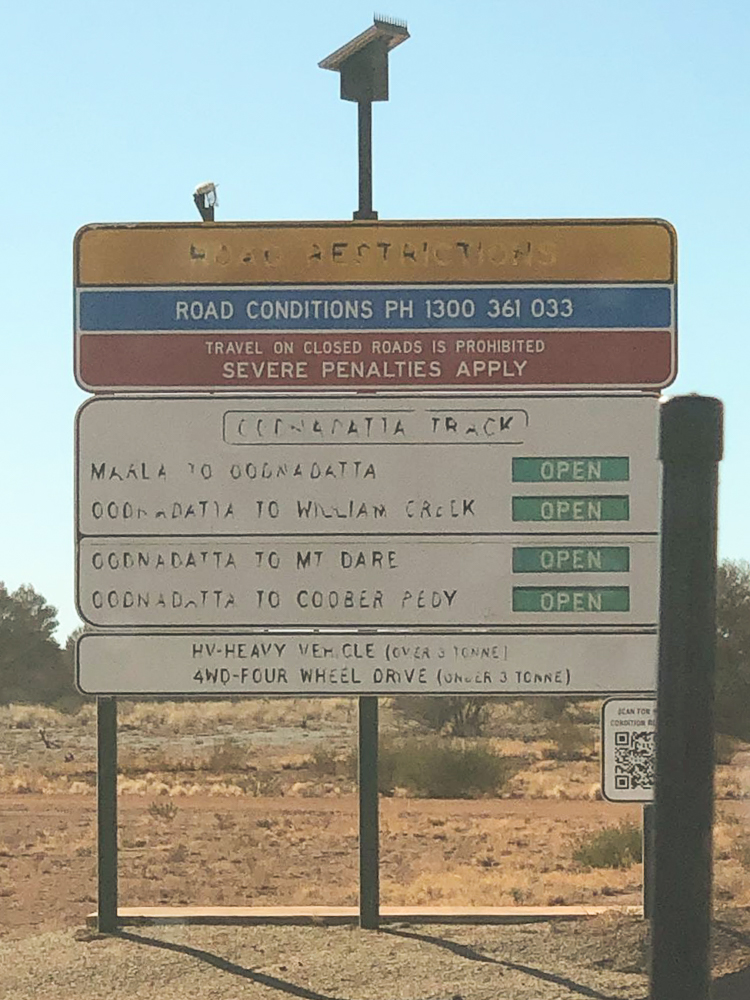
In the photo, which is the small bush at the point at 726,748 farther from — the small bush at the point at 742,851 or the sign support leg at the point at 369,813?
the sign support leg at the point at 369,813

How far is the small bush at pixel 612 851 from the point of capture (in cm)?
1756

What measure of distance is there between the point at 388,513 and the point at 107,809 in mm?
2806

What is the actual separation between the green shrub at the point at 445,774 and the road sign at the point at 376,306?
17711 millimetres

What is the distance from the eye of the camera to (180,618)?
10008 millimetres

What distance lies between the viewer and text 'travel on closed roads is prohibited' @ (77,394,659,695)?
9.93 meters

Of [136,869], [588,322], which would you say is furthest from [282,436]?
[136,869]

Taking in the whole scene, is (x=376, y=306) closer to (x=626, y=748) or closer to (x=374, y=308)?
(x=374, y=308)

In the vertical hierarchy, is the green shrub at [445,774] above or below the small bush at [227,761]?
above

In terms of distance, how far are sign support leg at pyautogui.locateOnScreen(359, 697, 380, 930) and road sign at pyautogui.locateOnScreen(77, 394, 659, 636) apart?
2.17ft

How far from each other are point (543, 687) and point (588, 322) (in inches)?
100.0

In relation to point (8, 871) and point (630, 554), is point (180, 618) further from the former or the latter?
point (8, 871)

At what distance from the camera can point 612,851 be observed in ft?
58.2

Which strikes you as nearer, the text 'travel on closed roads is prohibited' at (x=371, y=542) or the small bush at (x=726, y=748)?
the text 'travel on closed roads is prohibited' at (x=371, y=542)

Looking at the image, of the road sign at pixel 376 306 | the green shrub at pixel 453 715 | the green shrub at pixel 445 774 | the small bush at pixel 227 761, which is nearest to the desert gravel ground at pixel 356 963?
the road sign at pixel 376 306
